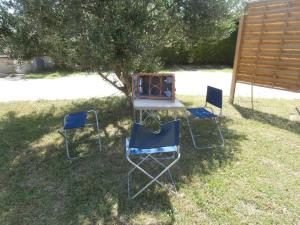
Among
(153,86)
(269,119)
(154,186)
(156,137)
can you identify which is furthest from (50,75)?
(154,186)

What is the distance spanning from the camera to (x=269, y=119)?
668 centimetres

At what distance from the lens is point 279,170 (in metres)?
4.23

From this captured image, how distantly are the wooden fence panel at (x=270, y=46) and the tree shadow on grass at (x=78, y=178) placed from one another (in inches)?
65.7

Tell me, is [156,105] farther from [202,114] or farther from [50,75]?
[50,75]

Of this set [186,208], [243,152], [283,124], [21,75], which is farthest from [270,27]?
[21,75]

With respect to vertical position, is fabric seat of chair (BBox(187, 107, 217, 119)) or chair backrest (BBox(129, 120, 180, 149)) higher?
chair backrest (BBox(129, 120, 180, 149))

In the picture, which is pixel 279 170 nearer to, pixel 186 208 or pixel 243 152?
pixel 243 152

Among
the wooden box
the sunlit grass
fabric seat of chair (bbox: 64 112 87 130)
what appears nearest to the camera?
fabric seat of chair (bbox: 64 112 87 130)

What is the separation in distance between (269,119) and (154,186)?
402 centimetres

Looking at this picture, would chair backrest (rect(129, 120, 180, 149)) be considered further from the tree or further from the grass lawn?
the tree

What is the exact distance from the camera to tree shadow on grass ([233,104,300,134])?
614 centimetres

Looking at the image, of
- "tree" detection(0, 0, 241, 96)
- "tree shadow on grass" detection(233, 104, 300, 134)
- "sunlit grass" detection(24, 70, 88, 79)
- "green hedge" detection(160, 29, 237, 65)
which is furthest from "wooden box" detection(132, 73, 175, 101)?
"green hedge" detection(160, 29, 237, 65)

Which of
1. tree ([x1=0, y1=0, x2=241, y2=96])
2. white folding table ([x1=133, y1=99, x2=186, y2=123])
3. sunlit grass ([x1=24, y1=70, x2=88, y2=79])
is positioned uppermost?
tree ([x1=0, y1=0, x2=241, y2=96])

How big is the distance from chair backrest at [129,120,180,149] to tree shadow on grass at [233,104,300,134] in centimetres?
349
